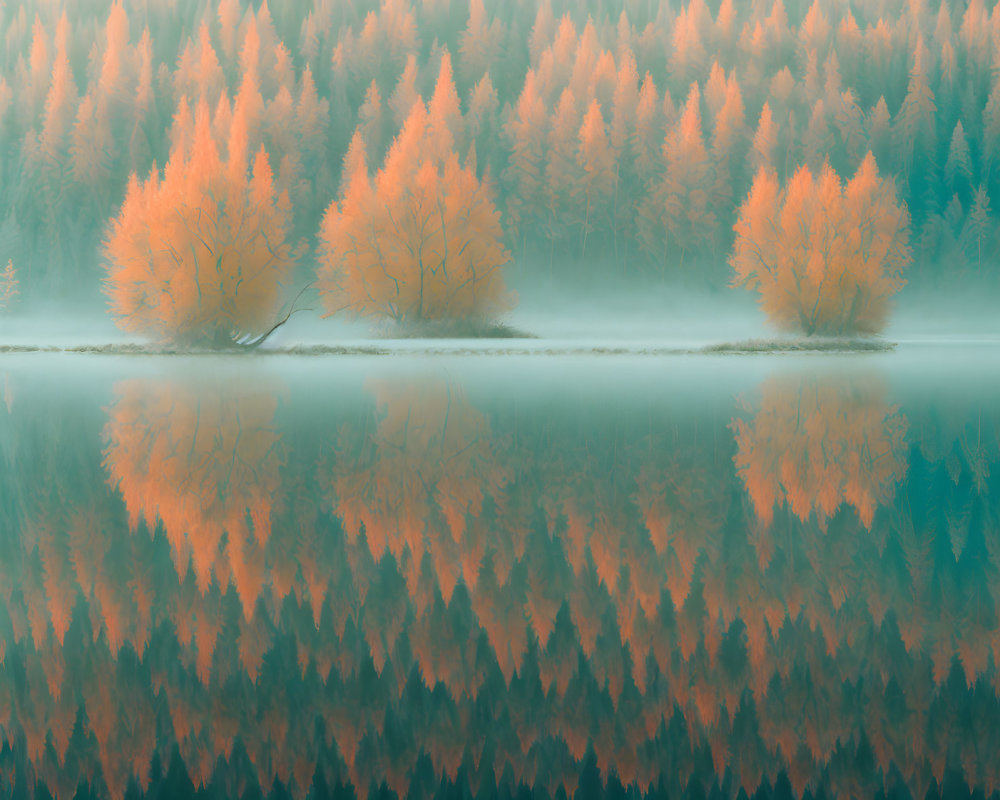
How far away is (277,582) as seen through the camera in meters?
7.16

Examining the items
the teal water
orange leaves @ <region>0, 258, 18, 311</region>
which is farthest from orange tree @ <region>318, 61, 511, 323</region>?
orange leaves @ <region>0, 258, 18, 311</region>

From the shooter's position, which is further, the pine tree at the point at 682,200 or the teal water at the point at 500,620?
the pine tree at the point at 682,200

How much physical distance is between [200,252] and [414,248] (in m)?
11.0

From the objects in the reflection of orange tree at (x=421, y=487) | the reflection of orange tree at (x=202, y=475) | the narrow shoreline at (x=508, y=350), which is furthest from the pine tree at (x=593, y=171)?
the reflection of orange tree at (x=421, y=487)

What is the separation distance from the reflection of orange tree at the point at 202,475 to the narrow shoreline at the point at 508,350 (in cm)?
2316

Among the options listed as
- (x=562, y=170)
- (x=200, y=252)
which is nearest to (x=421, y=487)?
(x=200, y=252)

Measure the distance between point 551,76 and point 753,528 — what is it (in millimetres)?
86578

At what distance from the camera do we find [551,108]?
8838 centimetres

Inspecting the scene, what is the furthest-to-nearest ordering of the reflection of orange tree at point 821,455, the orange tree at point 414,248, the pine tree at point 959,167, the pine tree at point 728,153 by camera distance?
the pine tree at point 959,167, the pine tree at point 728,153, the orange tree at point 414,248, the reflection of orange tree at point 821,455

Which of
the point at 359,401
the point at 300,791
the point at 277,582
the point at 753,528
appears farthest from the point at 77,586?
the point at 359,401

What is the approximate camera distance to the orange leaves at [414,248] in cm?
4800

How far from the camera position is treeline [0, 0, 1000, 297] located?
8338 cm

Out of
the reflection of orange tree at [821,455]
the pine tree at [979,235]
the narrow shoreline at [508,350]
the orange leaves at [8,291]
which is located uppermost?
the pine tree at [979,235]

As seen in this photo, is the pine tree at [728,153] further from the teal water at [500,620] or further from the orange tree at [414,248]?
the teal water at [500,620]
